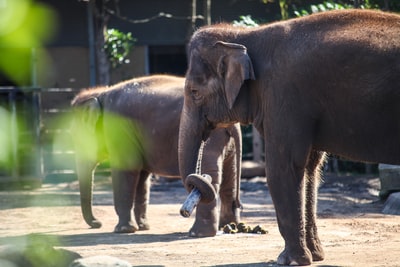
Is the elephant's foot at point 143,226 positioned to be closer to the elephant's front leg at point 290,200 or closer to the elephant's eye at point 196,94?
the elephant's eye at point 196,94

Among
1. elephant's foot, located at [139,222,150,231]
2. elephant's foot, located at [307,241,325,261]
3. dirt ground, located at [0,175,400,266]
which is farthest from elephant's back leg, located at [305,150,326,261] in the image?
elephant's foot, located at [139,222,150,231]

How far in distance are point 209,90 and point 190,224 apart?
359cm

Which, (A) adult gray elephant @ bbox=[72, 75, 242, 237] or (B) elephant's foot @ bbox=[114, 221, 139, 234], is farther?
(B) elephant's foot @ bbox=[114, 221, 139, 234]

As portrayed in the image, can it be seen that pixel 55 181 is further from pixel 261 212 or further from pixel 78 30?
pixel 261 212

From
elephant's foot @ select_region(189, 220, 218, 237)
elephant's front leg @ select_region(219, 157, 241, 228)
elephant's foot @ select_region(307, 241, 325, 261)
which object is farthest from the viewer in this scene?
elephant's front leg @ select_region(219, 157, 241, 228)

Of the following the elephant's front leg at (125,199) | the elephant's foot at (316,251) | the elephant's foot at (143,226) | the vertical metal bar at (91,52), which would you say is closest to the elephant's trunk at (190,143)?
the elephant's foot at (316,251)

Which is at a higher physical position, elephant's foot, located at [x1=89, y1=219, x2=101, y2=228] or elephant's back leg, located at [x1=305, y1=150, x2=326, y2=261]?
elephant's back leg, located at [x1=305, y1=150, x2=326, y2=261]

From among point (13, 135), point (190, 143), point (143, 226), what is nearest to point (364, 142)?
point (190, 143)

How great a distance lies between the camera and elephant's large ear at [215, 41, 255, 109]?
637 cm

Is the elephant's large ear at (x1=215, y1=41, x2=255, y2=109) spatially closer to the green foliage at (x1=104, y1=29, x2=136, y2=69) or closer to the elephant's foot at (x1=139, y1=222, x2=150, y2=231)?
the elephant's foot at (x1=139, y1=222, x2=150, y2=231)

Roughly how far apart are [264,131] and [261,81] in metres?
0.40

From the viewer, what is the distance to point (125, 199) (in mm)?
9547

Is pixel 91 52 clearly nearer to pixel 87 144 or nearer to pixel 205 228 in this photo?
pixel 87 144

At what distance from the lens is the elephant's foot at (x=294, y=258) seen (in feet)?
20.3
